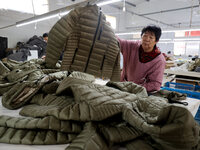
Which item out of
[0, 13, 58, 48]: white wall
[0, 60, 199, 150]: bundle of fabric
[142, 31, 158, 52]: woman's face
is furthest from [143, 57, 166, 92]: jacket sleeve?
[0, 13, 58, 48]: white wall

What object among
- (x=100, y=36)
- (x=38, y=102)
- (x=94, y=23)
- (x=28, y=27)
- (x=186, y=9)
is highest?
(x=186, y=9)

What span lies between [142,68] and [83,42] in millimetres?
860

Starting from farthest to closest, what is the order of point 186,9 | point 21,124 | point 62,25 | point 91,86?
point 186,9 → point 62,25 → point 91,86 → point 21,124

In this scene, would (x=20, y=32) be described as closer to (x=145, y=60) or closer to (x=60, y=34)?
(x=60, y=34)

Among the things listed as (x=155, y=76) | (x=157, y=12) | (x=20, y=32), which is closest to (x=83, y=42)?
(x=155, y=76)

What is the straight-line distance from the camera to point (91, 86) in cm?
92

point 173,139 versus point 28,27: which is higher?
point 28,27

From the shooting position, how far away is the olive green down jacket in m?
1.28

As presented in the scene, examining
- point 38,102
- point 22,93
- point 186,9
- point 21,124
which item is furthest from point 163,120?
point 186,9

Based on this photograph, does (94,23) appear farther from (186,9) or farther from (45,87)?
(186,9)

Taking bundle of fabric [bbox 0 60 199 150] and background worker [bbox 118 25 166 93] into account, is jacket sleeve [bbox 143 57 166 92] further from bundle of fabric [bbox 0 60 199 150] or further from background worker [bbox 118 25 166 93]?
bundle of fabric [bbox 0 60 199 150]

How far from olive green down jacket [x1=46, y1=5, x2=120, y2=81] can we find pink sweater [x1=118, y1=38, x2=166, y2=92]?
47 cm

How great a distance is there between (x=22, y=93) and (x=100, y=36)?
0.82 meters

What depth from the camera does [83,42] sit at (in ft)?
4.46
